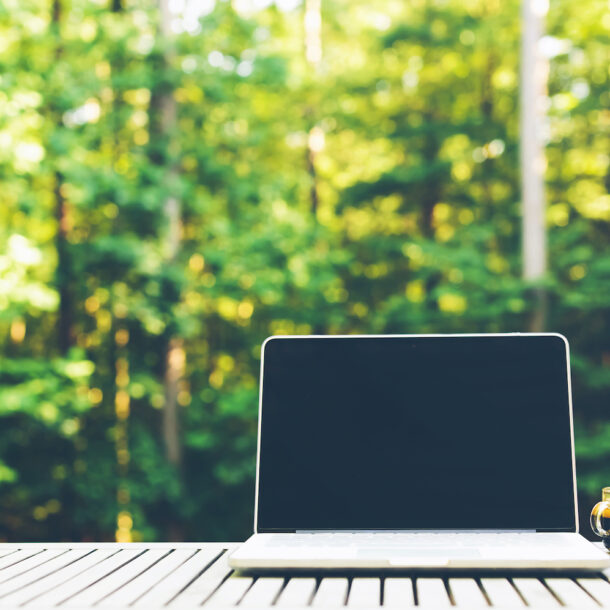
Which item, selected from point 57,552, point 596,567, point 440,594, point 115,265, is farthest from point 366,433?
point 115,265

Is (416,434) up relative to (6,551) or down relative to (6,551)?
up

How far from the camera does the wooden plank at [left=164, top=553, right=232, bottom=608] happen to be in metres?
1.34

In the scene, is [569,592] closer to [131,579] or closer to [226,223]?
[131,579]

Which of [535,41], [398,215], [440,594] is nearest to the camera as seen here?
[440,594]

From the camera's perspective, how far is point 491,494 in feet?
5.21

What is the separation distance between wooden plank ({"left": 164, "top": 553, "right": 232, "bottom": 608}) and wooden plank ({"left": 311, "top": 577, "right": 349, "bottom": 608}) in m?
0.20

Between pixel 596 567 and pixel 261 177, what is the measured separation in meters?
9.70

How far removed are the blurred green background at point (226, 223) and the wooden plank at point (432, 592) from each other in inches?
291

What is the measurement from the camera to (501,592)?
1.35 m

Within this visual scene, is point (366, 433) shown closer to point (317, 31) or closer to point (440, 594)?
point (440, 594)

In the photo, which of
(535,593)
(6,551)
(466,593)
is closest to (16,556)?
(6,551)

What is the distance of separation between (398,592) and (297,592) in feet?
0.60

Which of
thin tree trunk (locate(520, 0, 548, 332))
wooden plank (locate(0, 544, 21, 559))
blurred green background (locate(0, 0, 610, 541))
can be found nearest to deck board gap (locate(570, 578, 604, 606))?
wooden plank (locate(0, 544, 21, 559))

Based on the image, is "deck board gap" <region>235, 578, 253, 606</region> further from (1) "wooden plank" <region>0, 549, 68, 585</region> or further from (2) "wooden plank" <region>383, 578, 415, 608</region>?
(1) "wooden plank" <region>0, 549, 68, 585</region>
